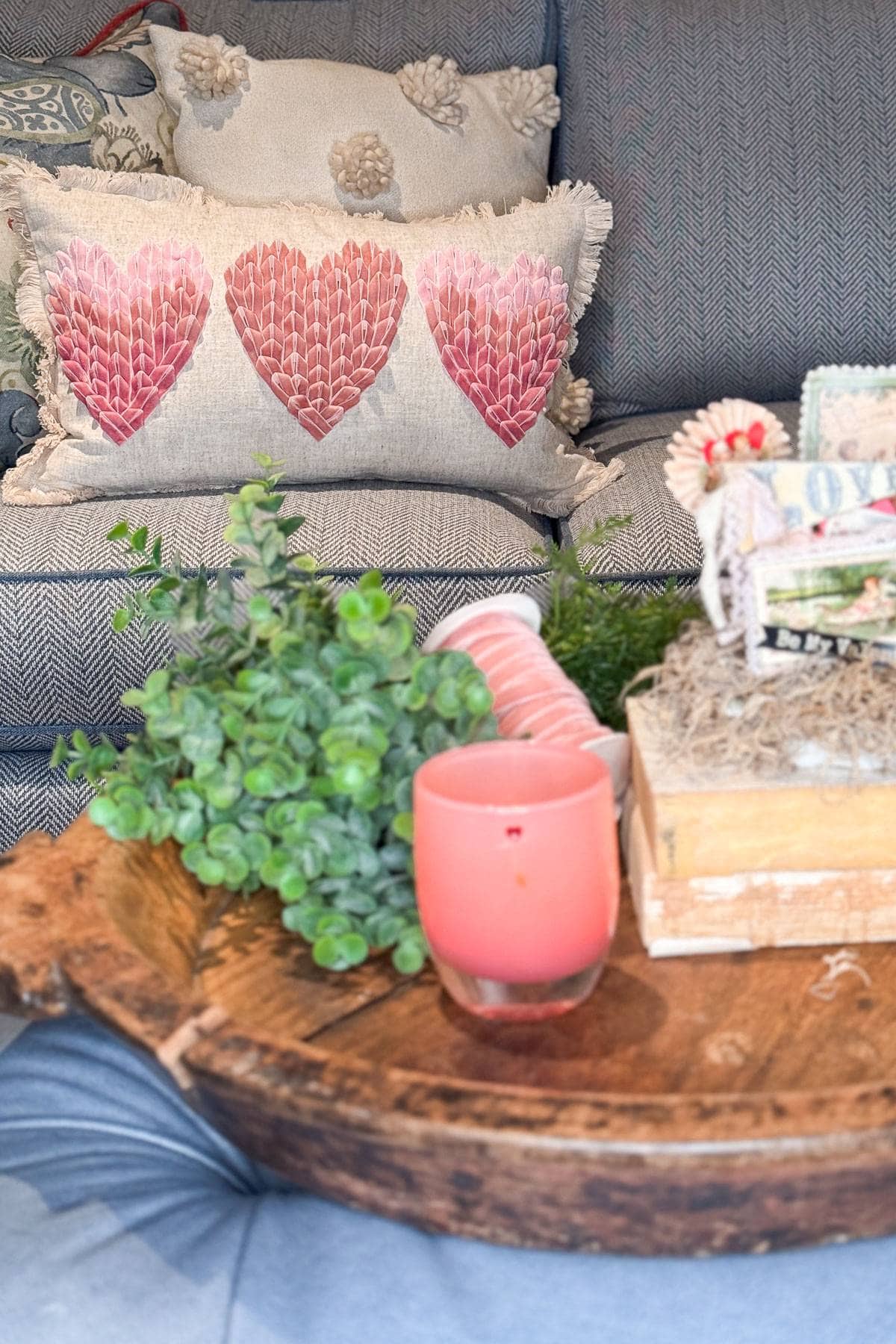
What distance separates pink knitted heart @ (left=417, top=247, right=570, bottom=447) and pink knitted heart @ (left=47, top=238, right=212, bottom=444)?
25cm

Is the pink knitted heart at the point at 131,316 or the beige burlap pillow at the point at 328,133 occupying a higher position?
the beige burlap pillow at the point at 328,133

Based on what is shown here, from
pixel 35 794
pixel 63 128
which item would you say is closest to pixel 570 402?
pixel 63 128

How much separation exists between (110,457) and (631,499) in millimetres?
553

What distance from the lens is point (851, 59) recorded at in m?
1.71

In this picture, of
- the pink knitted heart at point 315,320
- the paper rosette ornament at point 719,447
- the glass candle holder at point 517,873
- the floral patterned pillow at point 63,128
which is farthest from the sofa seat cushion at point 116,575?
the glass candle holder at point 517,873

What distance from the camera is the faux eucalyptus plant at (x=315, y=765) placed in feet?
2.06

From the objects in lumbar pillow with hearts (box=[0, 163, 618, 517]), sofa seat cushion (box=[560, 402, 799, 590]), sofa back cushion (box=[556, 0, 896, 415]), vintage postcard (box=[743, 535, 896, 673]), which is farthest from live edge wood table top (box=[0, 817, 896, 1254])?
sofa back cushion (box=[556, 0, 896, 415])

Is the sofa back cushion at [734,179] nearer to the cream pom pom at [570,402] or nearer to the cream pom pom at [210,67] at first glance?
the cream pom pom at [570,402]

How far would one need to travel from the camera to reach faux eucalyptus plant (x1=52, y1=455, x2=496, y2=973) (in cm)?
63

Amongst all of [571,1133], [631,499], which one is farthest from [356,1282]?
[631,499]

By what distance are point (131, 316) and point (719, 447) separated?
2.74ft

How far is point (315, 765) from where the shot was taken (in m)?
0.66

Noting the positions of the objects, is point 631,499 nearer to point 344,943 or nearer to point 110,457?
point 110,457

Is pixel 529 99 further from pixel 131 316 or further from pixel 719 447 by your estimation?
pixel 719 447
